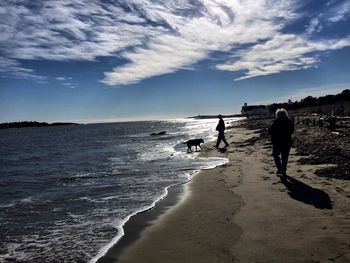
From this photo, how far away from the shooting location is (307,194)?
8180 millimetres

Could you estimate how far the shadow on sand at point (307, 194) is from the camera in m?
7.31

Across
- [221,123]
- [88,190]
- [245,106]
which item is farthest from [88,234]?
[245,106]

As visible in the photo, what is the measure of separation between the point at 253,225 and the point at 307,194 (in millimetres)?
2269

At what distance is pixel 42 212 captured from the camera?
9.94 metres

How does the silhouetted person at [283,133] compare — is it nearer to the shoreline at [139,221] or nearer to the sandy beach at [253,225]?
the sandy beach at [253,225]

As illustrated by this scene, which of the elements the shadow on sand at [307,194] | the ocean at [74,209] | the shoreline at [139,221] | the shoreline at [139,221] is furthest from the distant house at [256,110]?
the shadow on sand at [307,194]

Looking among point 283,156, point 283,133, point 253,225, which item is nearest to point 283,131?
point 283,133

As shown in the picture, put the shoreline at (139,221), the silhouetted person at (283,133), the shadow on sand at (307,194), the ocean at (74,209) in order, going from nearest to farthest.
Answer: the shoreline at (139,221) < the ocean at (74,209) < the shadow on sand at (307,194) < the silhouetted person at (283,133)

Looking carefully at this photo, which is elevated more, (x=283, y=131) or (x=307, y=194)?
(x=283, y=131)

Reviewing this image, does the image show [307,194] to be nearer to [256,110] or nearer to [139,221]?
[139,221]

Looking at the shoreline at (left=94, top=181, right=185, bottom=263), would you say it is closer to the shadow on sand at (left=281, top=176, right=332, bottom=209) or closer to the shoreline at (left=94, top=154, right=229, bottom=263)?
the shoreline at (left=94, top=154, right=229, bottom=263)

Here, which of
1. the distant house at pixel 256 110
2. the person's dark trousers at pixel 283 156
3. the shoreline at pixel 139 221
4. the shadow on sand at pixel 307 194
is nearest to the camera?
the shoreline at pixel 139 221

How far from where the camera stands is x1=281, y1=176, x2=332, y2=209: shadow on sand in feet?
24.0

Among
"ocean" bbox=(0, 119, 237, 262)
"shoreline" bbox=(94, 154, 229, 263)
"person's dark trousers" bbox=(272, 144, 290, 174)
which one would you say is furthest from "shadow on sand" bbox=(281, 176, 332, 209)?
"ocean" bbox=(0, 119, 237, 262)
